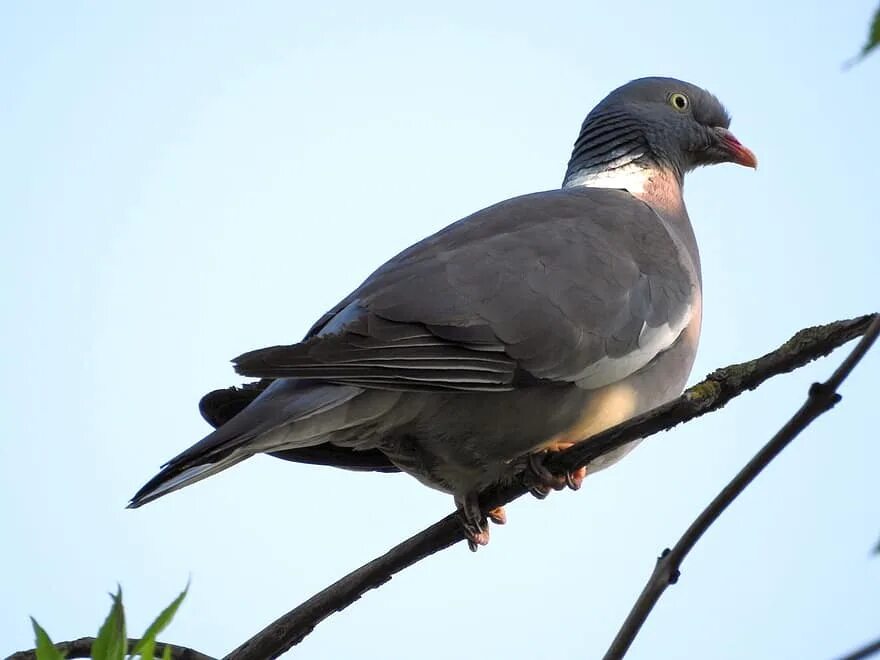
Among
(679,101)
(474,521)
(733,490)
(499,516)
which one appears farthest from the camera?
(679,101)

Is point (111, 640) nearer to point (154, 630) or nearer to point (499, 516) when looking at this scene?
point (154, 630)

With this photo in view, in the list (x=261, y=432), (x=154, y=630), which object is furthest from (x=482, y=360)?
Answer: (x=154, y=630)

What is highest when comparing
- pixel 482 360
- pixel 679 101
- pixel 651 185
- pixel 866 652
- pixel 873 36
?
pixel 679 101

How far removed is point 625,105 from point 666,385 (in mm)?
2170

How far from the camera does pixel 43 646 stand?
5.98 feet

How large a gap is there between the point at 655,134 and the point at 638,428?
341 cm

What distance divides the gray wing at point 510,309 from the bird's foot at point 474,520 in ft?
1.49

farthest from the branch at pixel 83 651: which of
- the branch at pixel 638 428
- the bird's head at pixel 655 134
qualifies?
the bird's head at pixel 655 134

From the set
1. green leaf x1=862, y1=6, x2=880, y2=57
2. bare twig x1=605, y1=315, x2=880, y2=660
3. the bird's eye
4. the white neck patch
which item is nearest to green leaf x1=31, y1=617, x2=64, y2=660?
bare twig x1=605, y1=315, x2=880, y2=660

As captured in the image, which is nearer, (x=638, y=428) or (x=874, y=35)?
(x=874, y=35)

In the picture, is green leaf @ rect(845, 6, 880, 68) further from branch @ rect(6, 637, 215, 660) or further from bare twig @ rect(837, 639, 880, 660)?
branch @ rect(6, 637, 215, 660)

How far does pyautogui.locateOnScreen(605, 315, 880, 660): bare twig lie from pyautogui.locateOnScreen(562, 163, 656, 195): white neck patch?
4.07m

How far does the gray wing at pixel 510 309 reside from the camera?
12.0 ft

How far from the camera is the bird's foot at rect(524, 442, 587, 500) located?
12.5ft
